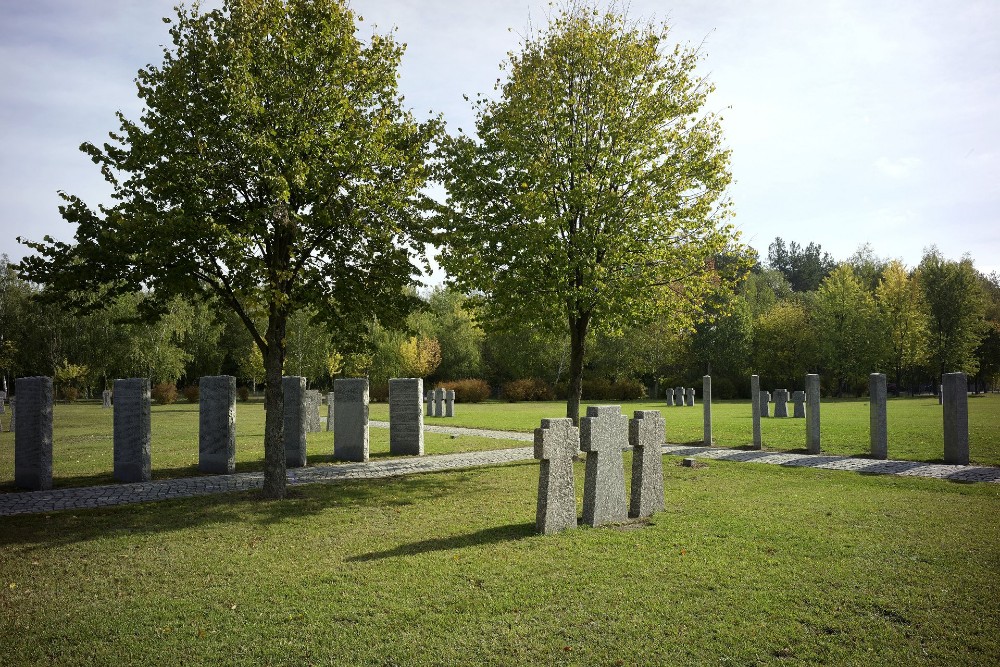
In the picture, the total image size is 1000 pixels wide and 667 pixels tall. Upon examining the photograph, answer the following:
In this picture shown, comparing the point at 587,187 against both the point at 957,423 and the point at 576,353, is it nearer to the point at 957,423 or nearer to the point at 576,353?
the point at 576,353

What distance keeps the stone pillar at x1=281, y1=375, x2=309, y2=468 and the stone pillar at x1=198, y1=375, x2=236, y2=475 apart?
46.2 inches

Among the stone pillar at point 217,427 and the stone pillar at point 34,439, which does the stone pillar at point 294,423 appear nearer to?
the stone pillar at point 217,427

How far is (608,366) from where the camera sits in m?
56.3

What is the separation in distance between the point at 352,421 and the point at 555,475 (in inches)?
338

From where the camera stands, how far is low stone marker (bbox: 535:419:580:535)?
750 cm

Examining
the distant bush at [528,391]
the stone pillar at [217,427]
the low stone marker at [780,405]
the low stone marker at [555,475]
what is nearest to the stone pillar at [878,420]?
the low stone marker at [555,475]

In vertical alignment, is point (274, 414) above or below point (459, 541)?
above

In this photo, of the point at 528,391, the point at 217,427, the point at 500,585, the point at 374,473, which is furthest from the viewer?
the point at 528,391

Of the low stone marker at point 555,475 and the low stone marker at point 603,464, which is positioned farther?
the low stone marker at point 603,464

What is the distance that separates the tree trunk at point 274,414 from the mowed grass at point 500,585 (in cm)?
75

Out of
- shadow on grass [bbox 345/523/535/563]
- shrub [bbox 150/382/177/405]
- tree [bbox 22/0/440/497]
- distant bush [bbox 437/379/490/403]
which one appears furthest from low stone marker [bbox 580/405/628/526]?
shrub [bbox 150/382/177/405]

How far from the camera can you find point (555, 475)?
7582mm

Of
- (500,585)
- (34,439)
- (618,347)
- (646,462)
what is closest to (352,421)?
(34,439)

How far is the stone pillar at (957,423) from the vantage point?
1295 cm
